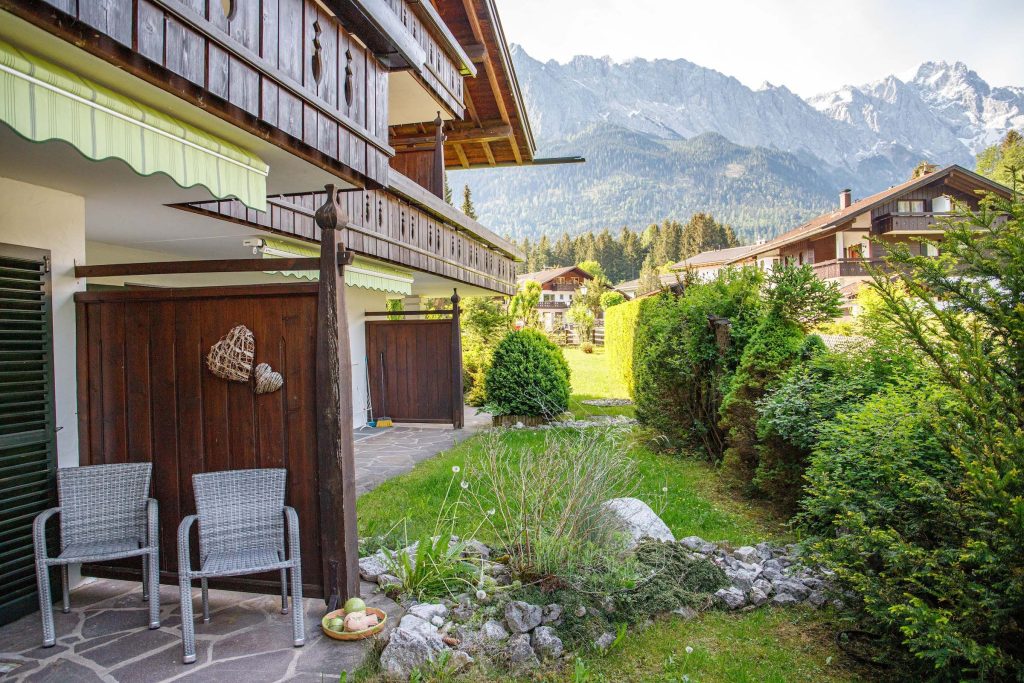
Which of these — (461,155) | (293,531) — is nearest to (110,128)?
(293,531)

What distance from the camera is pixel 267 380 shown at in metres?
4.18

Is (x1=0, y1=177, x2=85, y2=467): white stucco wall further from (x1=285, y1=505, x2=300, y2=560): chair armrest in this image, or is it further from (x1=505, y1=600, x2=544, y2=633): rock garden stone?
(x1=505, y1=600, x2=544, y2=633): rock garden stone

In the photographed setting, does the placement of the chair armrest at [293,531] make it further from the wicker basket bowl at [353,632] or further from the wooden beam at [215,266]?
the wooden beam at [215,266]

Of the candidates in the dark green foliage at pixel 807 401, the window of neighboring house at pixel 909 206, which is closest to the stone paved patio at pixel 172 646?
the dark green foliage at pixel 807 401

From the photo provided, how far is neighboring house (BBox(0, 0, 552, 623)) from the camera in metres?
2.80

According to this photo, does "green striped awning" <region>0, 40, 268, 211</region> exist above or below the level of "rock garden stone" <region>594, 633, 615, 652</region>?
above

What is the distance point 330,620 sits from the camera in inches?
154

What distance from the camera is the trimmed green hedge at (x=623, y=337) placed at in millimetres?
16691

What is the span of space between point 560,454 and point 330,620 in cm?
213

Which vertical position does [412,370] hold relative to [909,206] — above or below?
below

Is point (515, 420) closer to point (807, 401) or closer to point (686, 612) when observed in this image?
point (807, 401)

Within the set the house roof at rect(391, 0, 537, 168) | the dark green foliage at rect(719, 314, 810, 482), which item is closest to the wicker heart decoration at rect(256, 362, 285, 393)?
the dark green foliage at rect(719, 314, 810, 482)

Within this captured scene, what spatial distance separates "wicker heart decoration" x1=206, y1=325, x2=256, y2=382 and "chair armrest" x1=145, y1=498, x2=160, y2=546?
928mm

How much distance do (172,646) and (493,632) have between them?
189 centimetres
